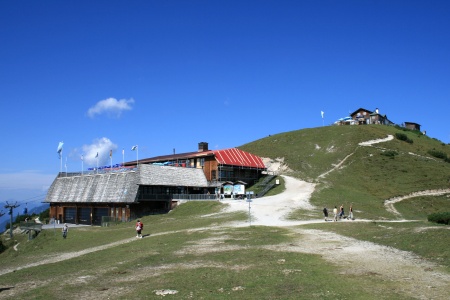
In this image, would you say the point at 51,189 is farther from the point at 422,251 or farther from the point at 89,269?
the point at 422,251

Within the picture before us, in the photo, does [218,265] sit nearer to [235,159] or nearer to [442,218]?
[442,218]

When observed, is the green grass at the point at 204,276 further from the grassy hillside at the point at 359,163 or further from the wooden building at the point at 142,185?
the wooden building at the point at 142,185

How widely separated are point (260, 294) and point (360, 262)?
8.39 m

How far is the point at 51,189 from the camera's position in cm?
9150

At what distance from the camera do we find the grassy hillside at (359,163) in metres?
73.1

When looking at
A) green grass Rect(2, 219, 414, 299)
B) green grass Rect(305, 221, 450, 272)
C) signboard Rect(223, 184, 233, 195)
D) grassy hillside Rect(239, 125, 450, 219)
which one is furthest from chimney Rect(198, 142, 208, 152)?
green grass Rect(2, 219, 414, 299)

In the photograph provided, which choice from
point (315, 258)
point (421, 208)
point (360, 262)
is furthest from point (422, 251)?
point (421, 208)

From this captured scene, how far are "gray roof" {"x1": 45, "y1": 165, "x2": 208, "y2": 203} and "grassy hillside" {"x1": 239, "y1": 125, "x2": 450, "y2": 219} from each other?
26063 mm

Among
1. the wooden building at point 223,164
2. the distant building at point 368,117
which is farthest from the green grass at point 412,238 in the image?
the distant building at point 368,117

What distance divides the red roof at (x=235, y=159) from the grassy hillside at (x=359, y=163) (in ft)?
37.3

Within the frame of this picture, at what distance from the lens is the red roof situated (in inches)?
3342

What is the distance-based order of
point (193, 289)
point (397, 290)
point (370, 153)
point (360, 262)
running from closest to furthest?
point (397, 290) < point (193, 289) < point (360, 262) < point (370, 153)

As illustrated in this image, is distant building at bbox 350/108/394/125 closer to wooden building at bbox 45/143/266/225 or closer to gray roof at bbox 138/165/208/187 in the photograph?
wooden building at bbox 45/143/266/225

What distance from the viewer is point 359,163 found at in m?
100
